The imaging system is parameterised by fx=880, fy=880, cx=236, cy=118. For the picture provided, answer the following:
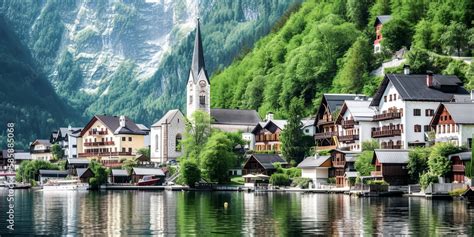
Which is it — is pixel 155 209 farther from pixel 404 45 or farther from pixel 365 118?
pixel 404 45

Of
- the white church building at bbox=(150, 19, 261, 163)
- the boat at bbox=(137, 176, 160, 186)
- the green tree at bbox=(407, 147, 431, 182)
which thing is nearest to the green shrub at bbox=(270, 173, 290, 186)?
the green tree at bbox=(407, 147, 431, 182)

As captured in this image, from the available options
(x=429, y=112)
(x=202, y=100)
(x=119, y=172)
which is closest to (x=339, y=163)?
(x=429, y=112)

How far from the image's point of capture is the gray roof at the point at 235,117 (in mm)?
168250

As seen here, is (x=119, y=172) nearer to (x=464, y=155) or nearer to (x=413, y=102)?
(x=413, y=102)

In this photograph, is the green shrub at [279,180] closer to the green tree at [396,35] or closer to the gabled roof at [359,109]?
the gabled roof at [359,109]

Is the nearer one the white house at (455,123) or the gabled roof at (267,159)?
the white house at (455,123)

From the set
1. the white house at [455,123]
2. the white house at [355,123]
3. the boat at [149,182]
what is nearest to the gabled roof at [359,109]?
the white house at [355,123]

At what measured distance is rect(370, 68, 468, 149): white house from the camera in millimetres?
106688

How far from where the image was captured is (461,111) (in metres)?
97.2

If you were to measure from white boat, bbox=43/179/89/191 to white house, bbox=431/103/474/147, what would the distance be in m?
59.9

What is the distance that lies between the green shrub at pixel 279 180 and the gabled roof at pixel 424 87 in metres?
19.4

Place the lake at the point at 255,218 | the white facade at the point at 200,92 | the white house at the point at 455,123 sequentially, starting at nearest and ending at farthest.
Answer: the lake at the point at 255,218, the white house at the point at 455,123, the white facade at the point at 200,92

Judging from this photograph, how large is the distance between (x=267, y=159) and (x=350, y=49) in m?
29.9

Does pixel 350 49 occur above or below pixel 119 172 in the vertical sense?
above
